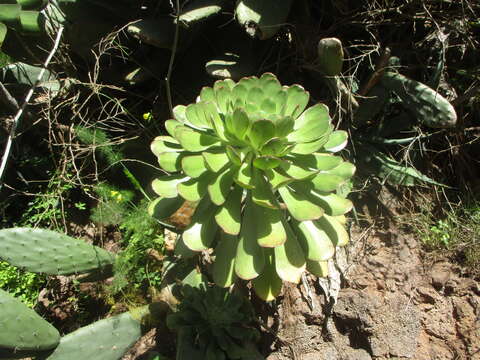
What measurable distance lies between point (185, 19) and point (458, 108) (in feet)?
4.32

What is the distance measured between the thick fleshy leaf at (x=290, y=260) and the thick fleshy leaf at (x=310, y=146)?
255 millimetres

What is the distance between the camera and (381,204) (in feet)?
6.21

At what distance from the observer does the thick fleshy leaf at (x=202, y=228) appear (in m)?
1.15

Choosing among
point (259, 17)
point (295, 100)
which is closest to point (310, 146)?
point (295, 100)

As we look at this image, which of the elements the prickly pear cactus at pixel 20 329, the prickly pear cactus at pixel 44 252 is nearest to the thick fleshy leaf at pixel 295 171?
the prickly pear cactus at pixel 44 252

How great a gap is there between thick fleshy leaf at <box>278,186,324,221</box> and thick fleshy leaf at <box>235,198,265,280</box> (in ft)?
0.36

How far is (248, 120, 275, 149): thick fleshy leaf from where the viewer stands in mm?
1128

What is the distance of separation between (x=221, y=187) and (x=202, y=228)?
14cm

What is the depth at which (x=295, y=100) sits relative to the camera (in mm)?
1271

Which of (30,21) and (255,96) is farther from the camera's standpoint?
(30,21)

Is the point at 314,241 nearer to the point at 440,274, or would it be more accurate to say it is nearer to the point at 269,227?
the point at 269,227

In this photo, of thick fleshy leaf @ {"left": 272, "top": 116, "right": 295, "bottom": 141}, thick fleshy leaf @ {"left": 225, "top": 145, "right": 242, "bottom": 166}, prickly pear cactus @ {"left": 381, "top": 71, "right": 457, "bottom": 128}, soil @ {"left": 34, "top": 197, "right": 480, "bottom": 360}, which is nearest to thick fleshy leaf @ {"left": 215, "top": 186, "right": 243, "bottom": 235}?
thick fleshy leaf @ {"left": 225, "top": 145, "right": 242, "bottom": 166}

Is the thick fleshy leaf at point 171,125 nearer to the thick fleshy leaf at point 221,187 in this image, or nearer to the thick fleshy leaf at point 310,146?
the thick fleshy leaf at point 221,187

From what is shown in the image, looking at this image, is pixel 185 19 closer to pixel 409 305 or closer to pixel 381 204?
pixel 381 204
